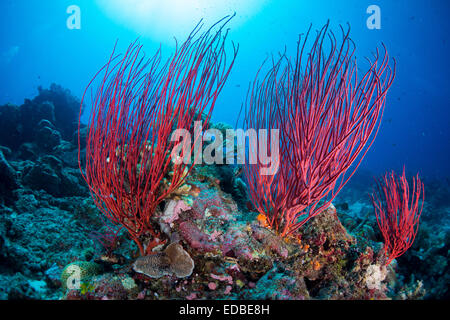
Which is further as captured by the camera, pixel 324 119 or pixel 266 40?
pixel 266 40

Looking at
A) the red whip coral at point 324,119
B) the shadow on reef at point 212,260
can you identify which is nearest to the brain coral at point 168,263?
the shadow on reef at point 212,260

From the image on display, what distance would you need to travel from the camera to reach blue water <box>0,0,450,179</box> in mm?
48906

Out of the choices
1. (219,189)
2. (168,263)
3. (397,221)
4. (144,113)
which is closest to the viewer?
(168,263)

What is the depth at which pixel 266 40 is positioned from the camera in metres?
67.8

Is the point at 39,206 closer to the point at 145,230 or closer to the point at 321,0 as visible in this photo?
the point at 145,230

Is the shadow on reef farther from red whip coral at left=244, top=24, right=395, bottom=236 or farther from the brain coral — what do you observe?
red whip coral at left=244, top=24, right=395, bottom=236

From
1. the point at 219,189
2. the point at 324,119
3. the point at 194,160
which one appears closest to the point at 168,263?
the point at 194,160

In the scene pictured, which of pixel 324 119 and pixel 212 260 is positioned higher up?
pixel 324 119

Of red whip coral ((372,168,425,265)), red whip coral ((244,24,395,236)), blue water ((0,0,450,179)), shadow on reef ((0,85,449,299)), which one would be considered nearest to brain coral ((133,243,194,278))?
shadow on reef ((0,85,449,299))

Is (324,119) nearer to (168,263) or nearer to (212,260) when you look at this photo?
(212,260)

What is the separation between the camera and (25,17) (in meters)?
61.4

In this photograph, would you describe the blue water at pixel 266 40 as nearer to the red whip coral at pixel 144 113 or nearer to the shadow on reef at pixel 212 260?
the shadow on reef at pixel 212 260

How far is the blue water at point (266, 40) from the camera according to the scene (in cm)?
4891

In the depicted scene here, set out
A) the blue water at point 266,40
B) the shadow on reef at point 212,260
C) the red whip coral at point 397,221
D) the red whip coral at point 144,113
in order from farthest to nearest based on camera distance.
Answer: the blue water at point 266,40 → the red whip coral at point 397,221 → the red whip coral at point 144,113 → the shadow on reef at point 212,260
